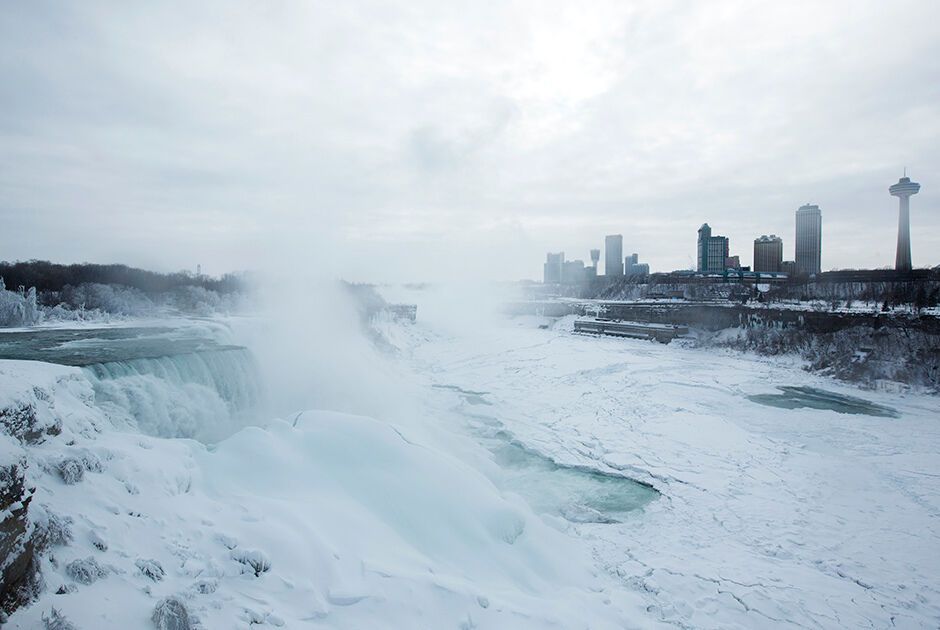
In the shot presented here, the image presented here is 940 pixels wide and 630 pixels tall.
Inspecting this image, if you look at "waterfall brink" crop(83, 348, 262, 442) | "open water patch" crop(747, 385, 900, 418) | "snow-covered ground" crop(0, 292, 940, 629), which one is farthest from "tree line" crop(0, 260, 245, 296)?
"open water patch" crop(747, 385, 900, 418)

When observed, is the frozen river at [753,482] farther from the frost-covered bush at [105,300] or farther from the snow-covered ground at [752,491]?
the frost-covered bush at [105,300]

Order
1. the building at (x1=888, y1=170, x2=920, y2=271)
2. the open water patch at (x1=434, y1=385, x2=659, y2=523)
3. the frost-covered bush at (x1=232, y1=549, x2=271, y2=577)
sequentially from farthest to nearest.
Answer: the building at (x1=888, y1=170, x2=920, y2=271), the open water patch at (x1=434, y1=385, x2=659, y2=523), the frost-covered bush at (x1=232, y1=549, x2=271, y2=577)

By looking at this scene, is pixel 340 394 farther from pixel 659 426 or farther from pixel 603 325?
pixel 603 325

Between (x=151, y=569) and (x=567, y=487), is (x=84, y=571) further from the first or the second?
(x=567, y=487)

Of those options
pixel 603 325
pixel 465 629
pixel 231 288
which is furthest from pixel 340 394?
pixel 603 325

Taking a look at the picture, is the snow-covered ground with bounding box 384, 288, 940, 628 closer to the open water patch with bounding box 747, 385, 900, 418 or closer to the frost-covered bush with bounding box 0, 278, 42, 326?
the open water patch with bounding box 747, 385, 900, 418

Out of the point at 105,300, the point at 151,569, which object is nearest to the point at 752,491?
the point at 151,569
